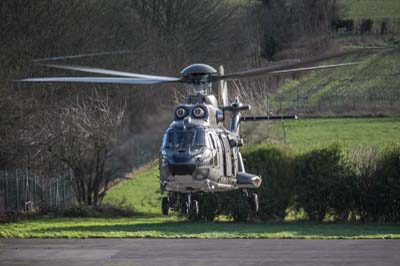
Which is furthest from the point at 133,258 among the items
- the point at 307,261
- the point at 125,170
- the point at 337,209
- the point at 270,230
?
the point at 125,170

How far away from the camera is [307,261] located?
3194 cm

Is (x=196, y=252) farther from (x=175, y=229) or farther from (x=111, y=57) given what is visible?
(x=111, y=57)

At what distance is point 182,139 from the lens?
80.4 feet

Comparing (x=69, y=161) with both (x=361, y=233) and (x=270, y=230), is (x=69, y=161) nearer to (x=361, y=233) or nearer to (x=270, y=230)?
(x=270, y=230)

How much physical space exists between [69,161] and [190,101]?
24198 mm

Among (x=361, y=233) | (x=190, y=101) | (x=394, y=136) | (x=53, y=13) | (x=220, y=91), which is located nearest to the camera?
(x=190, y=101)

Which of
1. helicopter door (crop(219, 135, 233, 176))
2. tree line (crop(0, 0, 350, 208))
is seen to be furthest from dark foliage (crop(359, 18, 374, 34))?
helicopter door (crop(219, 135, 233, 176))

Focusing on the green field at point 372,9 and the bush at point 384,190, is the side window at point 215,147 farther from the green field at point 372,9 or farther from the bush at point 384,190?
the green field at point 372,9

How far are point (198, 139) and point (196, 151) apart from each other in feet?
1.40

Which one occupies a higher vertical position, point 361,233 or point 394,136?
point 394,136

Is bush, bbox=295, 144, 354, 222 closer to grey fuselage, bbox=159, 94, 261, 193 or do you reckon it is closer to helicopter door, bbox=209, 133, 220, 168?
grey fuselage, bbox=159, 94, 261, 193

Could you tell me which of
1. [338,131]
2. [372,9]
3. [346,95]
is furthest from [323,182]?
[372,9]

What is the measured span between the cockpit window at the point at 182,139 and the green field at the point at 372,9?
39.4 meters

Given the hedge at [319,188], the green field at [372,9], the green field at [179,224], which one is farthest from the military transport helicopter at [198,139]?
the green field at [372,9]
